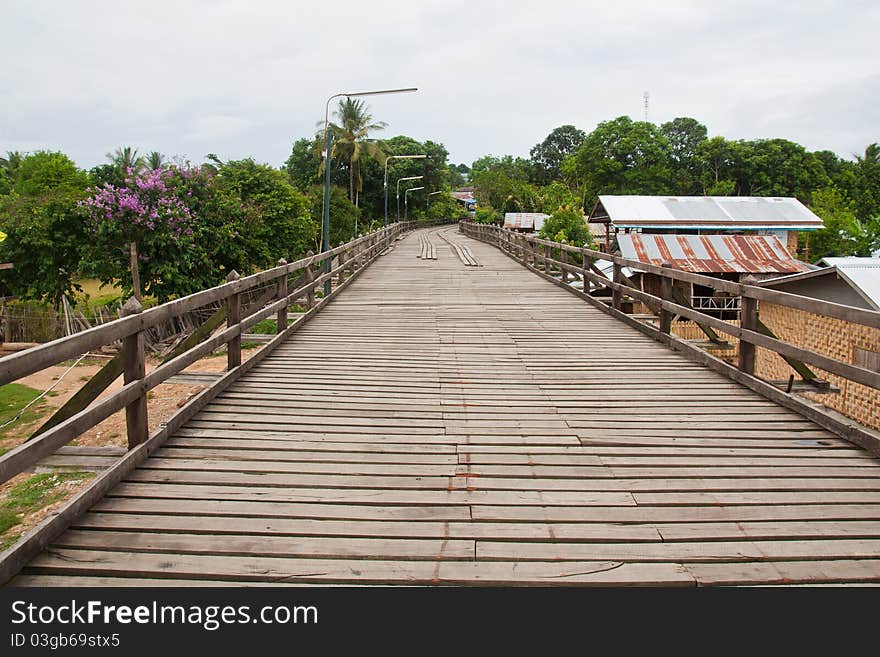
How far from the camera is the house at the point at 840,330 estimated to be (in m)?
11.4

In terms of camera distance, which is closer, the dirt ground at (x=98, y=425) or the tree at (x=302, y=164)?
the dirt ground at (x=98, y=425)

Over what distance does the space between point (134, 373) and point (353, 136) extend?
5146 centimetres

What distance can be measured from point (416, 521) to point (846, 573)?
1.94 metres

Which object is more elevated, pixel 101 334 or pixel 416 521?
pixel 101 334

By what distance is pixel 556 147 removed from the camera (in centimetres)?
9625

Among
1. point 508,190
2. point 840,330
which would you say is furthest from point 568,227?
point 508,190

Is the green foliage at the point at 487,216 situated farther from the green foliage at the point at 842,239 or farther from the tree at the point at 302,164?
the green foliage at the point at 842,239

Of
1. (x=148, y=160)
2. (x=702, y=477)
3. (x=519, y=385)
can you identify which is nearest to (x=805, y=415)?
(x=702, y=477)

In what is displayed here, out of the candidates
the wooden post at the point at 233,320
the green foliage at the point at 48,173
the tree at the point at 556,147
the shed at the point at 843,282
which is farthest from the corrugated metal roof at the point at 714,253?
the tree at the point at 556,147

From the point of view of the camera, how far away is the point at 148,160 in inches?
2159

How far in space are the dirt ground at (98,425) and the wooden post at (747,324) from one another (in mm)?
5592

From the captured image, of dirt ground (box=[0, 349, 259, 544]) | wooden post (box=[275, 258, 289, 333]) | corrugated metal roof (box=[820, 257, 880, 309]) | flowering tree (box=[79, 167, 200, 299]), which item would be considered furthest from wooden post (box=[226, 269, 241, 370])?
flowering tree (box=[79, 167, 200, 299])

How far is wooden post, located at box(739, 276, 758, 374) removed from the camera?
6.21 m

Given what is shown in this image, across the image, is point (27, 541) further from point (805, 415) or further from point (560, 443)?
point (805, 415)
